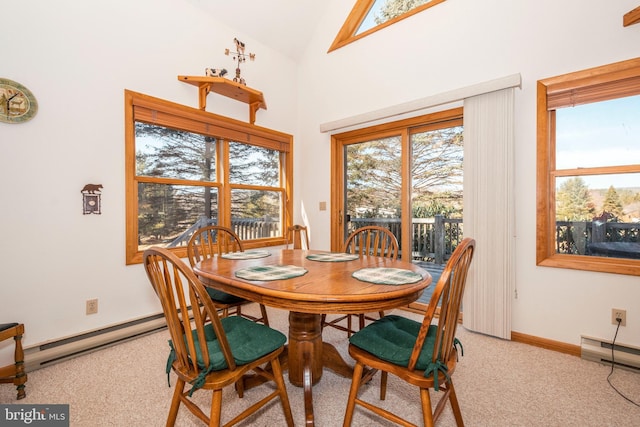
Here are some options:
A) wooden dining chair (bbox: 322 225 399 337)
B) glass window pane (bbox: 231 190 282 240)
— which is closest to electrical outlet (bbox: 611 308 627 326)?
wooden dining chair (bbox: 322 225 399 337)

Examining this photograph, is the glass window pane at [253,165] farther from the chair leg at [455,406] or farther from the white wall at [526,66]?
the chair leg at [455,406]

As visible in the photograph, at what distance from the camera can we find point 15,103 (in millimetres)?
1995

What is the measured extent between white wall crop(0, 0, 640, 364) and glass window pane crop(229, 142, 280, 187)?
0.60m

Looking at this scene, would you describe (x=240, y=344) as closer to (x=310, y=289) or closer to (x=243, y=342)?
(x=243, y=342)

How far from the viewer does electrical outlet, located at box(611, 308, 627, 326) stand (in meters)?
2.02

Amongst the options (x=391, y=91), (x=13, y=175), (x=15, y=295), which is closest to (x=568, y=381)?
(x=391, y=91)

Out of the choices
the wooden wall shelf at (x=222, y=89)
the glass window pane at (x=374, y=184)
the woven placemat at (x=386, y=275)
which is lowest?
the woven placemat at (x=386, y=275)

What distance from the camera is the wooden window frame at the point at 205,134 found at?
8.23 ft

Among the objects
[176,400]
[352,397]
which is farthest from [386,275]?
[176,400]

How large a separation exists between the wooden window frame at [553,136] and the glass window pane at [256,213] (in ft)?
9.19

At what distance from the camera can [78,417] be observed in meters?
1.53

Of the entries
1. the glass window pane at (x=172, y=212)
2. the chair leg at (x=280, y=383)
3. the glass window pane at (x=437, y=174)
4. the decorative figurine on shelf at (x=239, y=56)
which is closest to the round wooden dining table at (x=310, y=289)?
the chair leg at (x=280, y=383)

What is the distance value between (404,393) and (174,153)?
2790 millimetres

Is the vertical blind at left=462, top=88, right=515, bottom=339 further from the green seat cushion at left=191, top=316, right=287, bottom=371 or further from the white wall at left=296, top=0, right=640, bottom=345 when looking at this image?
the green seat cushion at left=191, top=316, right=287, bottom=371
